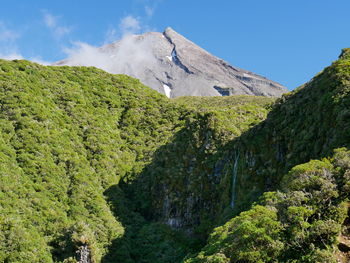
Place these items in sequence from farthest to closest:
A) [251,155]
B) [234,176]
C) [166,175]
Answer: [166,175] < [234,176] < [251,155]

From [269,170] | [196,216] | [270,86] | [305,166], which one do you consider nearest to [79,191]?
[196,216]

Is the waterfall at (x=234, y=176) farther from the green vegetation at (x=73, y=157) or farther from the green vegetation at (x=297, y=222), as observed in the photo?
the green vegetation at (x=297, y=222)

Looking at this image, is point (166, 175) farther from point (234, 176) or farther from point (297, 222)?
point (297, 222)

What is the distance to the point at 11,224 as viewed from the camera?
106 ft

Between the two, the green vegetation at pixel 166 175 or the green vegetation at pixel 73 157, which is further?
the green vegetation at pixel 73 157

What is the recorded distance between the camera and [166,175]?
1705 inches

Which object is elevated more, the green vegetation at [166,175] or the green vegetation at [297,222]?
the green vegetation at [166,175]

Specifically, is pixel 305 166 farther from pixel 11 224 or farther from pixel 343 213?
pixel 11 224

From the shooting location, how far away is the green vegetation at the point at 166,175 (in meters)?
20.3

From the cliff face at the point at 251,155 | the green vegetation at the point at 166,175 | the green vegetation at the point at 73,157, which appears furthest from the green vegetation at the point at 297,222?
the green vegetation at the point at 73,157

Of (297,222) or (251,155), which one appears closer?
(297,222)

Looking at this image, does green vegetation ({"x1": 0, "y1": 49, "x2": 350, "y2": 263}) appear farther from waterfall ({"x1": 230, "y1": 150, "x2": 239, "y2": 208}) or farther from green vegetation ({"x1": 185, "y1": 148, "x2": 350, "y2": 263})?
waterfall ({"x1": 230, "y1": 150, "x2": 239, "y2": 208})

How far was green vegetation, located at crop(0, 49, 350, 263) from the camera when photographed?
66.5 feet

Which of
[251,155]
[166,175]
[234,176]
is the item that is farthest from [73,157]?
[251,155]
